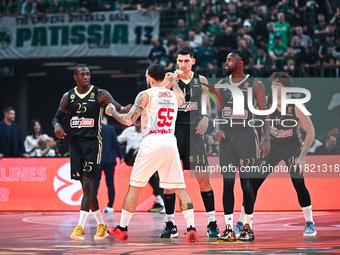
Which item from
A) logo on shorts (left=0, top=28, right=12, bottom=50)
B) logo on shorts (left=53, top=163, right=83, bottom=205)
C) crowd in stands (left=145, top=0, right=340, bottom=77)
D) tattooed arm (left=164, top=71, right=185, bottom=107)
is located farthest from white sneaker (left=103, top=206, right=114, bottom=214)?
logo on shorts (left=0, top=28, right=12, bottom=50)

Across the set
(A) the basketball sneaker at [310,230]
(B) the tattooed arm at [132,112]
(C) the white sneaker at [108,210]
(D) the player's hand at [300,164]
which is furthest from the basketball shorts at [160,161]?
(C) the white sneaker at [108,210]

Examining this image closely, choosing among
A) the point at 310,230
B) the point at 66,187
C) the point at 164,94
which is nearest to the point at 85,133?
the point at 164,94

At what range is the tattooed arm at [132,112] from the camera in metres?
7.71

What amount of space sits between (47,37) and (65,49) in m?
0.87

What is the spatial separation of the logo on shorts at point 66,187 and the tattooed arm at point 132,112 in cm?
666

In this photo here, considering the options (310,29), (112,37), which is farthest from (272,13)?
(112,37)

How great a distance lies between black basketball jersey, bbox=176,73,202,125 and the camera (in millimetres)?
8734

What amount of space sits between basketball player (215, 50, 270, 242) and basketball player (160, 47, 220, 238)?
559mm

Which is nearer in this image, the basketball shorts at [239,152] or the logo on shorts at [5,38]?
the basketball shorts at [239,152]

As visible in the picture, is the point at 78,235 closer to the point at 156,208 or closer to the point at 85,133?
the point at 85,133

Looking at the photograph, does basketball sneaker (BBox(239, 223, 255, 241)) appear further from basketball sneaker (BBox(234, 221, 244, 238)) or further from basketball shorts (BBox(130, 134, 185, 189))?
basketball shorts (BBox(130, 134, 185, 189))

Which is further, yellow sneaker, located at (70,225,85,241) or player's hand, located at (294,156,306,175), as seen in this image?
player's hand, located at (294,156,306,175)

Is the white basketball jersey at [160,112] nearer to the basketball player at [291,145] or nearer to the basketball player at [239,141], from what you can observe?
the basketball player at [239,141]

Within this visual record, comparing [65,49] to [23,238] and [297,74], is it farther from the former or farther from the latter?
[23,238]
